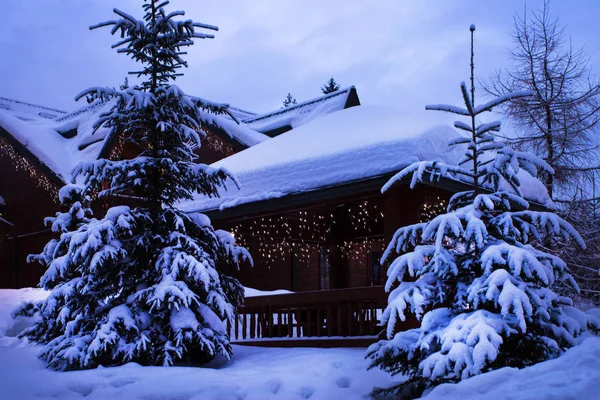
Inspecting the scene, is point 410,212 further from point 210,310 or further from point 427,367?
point 427,367

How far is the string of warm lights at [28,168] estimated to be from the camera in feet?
67.1

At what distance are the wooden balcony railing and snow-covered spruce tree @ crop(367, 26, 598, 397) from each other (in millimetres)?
3344

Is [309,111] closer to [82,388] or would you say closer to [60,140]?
[60,140]

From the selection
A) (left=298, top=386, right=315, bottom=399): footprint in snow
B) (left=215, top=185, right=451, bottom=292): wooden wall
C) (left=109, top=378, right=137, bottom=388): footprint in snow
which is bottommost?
(left=298, top=386, right=315, bottom=399): footprint in snow

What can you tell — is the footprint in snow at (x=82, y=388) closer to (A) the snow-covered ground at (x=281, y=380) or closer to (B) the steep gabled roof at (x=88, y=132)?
(A) the snow-covered ground at (x=281, y=380)

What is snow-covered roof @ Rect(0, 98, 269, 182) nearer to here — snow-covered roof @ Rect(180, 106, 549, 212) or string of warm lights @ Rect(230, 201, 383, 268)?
string of warm lights @ Rect(230, 201, 383, 268)

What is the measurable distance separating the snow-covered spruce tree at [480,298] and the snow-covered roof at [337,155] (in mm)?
2533

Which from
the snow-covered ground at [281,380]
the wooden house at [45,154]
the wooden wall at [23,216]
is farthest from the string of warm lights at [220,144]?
the snow-covered ground at [281,380]

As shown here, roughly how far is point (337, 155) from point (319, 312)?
105 inches

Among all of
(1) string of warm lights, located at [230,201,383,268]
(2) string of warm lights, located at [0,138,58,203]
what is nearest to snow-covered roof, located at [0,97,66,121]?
(2) string of warm lights, located at [0,138,58,203]

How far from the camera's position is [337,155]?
419 inches

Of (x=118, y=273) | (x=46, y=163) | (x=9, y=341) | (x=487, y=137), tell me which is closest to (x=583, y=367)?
(x=487, y=137)

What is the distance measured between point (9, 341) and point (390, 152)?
796 cm

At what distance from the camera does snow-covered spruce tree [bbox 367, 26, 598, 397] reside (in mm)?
5930
